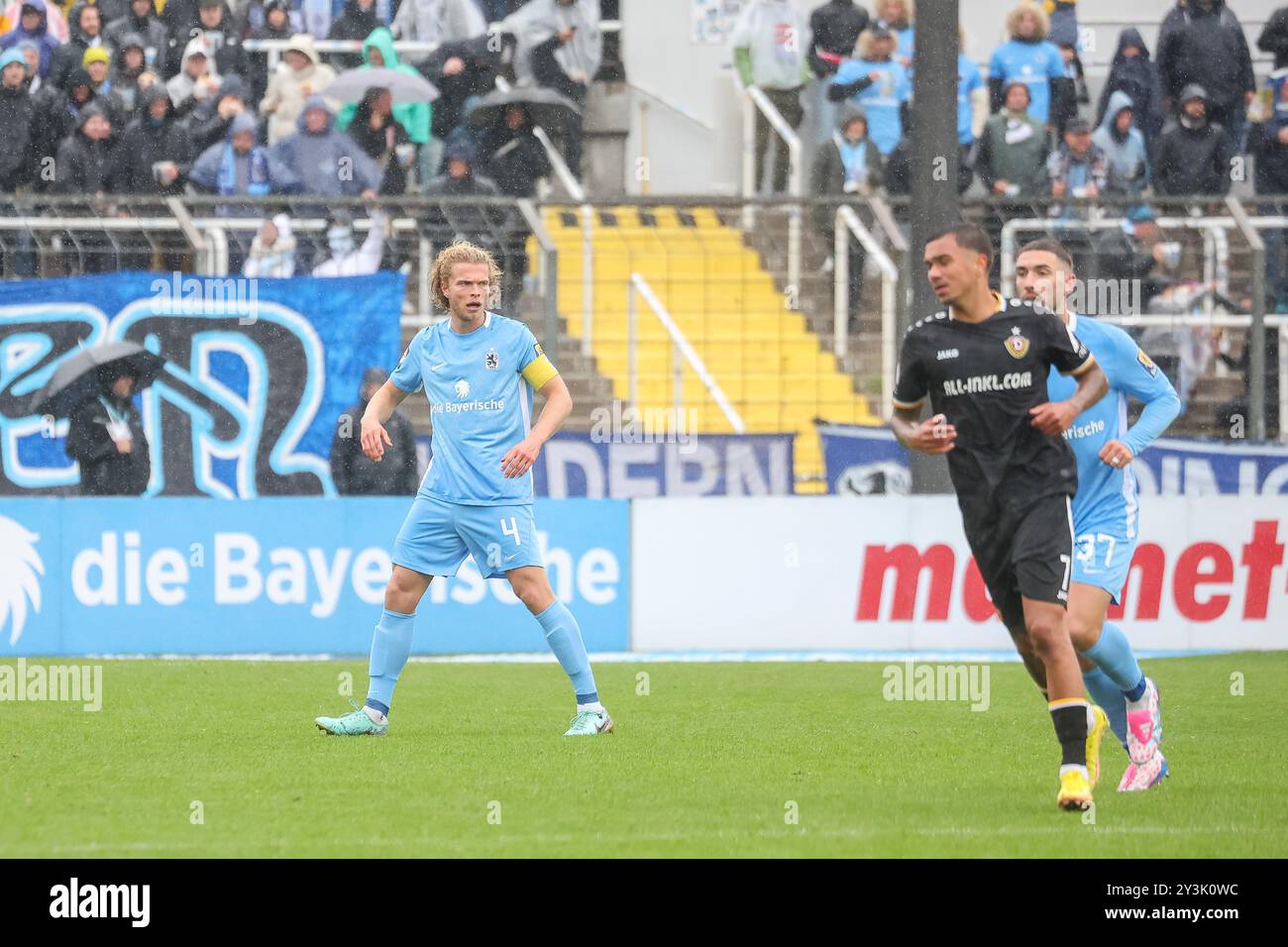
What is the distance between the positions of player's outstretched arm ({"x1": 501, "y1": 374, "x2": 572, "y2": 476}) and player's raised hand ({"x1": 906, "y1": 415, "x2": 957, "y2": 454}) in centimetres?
232

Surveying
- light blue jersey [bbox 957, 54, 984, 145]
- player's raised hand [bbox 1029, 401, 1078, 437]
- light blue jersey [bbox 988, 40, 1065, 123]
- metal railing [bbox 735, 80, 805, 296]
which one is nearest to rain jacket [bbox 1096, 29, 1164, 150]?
light blue jersey [bbox 988, 40, 1065, 123]

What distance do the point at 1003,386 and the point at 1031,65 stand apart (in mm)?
12469

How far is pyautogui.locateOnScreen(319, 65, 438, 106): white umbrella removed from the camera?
63.5 feet

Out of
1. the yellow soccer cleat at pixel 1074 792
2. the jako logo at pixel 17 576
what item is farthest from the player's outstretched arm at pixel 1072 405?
the jako logo at pixel 17 576

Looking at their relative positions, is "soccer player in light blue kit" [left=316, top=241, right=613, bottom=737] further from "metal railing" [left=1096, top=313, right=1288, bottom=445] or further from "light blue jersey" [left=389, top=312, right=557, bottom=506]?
"metal railing" [left=1096, top=313, right=1288, bottom=445]

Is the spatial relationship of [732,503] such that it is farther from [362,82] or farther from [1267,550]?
[362,82]

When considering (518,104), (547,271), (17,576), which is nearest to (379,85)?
(518,104)

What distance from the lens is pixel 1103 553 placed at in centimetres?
862

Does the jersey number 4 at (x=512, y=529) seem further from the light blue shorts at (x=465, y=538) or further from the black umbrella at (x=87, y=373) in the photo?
the black umbrella at (x=87, y=373)

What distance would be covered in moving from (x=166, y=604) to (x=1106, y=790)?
8.61 metres

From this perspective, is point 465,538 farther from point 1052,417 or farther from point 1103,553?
point 1052,417
